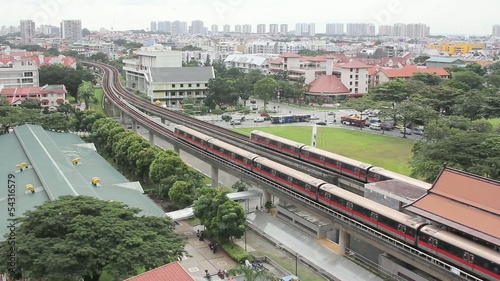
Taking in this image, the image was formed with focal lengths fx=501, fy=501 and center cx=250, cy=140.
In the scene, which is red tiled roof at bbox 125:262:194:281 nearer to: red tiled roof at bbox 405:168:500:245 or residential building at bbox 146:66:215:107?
red tiled roof at bbox 405:168:500:245

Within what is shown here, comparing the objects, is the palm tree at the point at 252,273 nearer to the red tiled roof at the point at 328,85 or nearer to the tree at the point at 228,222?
the tree at the point at 228,222

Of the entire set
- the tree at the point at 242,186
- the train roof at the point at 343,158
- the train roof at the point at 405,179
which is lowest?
the tree at the point at 242,186

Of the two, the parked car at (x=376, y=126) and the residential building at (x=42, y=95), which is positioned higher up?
the residential building at (x=42, y=95)

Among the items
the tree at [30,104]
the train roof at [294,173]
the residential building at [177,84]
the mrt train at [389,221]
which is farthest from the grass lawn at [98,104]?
the train roof at [294,173]

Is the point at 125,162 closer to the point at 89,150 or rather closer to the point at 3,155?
the point at 89,150

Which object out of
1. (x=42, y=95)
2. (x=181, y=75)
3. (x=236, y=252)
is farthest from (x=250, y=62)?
(x=236, y=252)

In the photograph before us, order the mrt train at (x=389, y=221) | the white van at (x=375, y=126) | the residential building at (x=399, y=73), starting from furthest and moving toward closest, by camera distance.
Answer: the residential building at (x=399, y=73) < the white van at (x=375, y=126) < the mrt train at (x=389, y=221)

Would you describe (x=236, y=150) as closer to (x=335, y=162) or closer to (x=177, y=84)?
(x=335, y=162)
